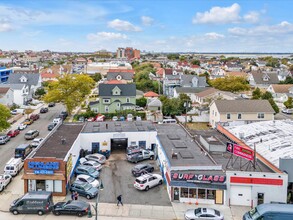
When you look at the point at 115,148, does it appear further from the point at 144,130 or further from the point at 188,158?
the point at 188,158

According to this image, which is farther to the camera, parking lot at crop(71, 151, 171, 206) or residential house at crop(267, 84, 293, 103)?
residential house at crop(267, 84, 293, 103)

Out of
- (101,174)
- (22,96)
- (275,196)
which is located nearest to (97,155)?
(101,174)

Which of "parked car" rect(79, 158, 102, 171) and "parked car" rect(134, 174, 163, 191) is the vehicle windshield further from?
"parked car" rect(79, 158, 102, 171)

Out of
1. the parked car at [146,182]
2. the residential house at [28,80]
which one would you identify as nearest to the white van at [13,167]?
the parked car at [146,182]

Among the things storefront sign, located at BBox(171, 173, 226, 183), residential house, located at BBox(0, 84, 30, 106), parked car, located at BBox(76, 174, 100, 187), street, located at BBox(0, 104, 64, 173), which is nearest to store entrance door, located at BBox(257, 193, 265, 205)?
storefront sign, located at BBox(171, 173, 226, 183)

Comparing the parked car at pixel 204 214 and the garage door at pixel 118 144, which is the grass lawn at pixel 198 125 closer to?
the garage door at pixel 118 144
